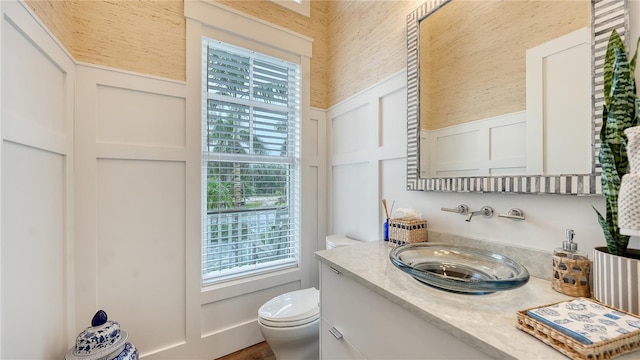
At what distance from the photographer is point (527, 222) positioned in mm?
956

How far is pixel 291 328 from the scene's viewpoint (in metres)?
1.38

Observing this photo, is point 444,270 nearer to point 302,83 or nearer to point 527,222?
point 527,222

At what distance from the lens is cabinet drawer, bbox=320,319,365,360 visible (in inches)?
38.4

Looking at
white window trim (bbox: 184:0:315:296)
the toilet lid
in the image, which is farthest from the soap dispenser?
white window trim (bbox: 184:0:315:296)

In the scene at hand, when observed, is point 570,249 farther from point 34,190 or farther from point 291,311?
point 34,190

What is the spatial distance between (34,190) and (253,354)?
157 centimetres

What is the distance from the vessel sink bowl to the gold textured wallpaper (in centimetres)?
109

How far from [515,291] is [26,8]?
6.35 feet

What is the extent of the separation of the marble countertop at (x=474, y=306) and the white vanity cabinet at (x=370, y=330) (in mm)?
37

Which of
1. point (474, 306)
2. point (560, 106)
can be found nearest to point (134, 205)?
point (474, 306)

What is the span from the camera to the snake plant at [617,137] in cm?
68

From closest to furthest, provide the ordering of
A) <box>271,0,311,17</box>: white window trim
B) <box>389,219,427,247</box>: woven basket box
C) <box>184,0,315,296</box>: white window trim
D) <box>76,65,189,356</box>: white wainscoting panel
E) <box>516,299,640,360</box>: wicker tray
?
<box>516,299,640,360</box>: wicker tray, <box>389,219,427,247</box>: woven basket box, <box>76,65,189,356</box>: white wainscoting panel, <box>184,0,315,296</box>: white window trim, <box>271,0,311,17</box>: white window trim

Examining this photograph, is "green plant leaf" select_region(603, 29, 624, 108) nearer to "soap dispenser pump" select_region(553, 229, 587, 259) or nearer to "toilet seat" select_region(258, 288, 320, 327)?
"soap dispenser pump" select_region(553, 229, 587, 259)

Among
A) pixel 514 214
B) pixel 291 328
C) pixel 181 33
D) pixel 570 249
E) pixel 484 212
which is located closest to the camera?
pixel 570 249
